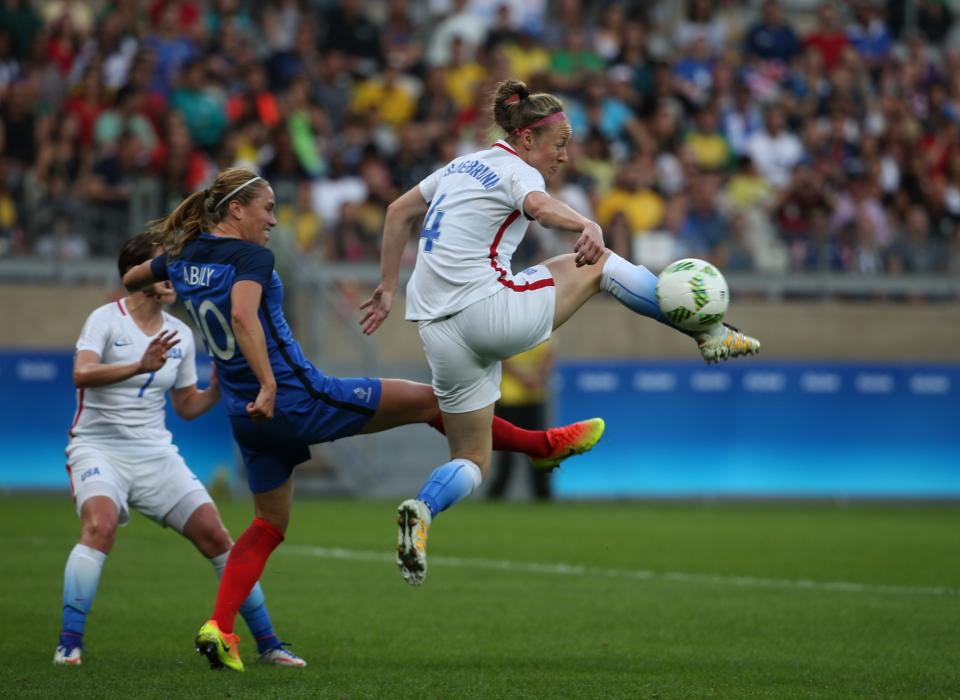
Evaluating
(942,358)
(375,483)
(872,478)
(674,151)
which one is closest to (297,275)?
(375,483)

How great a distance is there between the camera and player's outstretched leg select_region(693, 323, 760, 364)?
7.09 meters

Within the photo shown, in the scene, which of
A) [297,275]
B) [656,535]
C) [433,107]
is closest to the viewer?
[656,535]

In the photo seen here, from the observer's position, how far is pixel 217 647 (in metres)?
6.97

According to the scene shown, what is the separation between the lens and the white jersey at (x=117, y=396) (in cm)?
786

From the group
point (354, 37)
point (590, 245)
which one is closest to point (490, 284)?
point (590, 245)

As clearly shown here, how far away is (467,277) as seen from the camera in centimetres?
700

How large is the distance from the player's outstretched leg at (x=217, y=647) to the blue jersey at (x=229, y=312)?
960mm

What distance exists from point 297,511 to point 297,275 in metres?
3.00

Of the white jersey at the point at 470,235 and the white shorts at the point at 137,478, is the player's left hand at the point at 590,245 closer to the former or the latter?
the white jersey at the point at 470,235

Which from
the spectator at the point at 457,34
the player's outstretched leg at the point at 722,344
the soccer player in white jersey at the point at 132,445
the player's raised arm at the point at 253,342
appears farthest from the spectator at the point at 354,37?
the player's raised arm at the point at 253,342

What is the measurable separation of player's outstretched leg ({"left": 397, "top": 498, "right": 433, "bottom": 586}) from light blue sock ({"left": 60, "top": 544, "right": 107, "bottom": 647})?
1691 mm

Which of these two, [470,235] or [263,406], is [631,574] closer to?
[470,235]

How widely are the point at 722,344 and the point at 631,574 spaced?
4523 millimetres

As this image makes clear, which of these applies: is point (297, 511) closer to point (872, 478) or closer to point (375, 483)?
point (375, 483)
